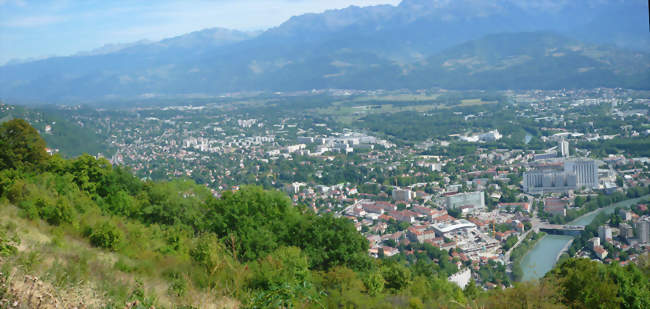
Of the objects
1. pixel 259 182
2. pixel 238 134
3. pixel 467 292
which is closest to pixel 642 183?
pixel 467 292

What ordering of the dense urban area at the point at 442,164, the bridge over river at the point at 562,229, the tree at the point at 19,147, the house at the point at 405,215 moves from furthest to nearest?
the house at the point at 405,215
the bridge over river at the point at 562,229
the dense urban area at the point at 442,164
the tree at the point at 19,147

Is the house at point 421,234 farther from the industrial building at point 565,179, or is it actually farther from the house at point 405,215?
the industrial building at point 565,179

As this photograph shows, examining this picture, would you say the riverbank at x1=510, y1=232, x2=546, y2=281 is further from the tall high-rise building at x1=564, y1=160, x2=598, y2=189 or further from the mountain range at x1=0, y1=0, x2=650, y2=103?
the mountain range at x1=0, y1=0, x2=650, y2=103

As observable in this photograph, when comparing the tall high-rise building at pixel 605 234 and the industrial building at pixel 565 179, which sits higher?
the industrial building at pixel 565 179

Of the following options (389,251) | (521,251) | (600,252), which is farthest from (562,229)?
(389,251)

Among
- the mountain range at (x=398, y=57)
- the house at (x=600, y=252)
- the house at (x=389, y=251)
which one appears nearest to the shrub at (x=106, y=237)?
the house at (x=389, y=251)

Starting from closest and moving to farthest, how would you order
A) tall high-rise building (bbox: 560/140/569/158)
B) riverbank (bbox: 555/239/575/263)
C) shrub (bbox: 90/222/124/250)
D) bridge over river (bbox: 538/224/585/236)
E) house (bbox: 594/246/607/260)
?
shrub (bbox: 90/222/124/250), house (bbox: 594/246/607/260), riverbank (bbox: 555/239/575/263), bridge over river (bbox: 538/224/585/236), tall high-rise building (bbox: 560/140/569/158)

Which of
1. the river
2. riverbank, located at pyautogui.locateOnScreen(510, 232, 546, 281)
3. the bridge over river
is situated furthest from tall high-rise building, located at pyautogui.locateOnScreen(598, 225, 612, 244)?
riverbank, located at pyautogui.locateOnScreen(510, 232, 546, 281)
